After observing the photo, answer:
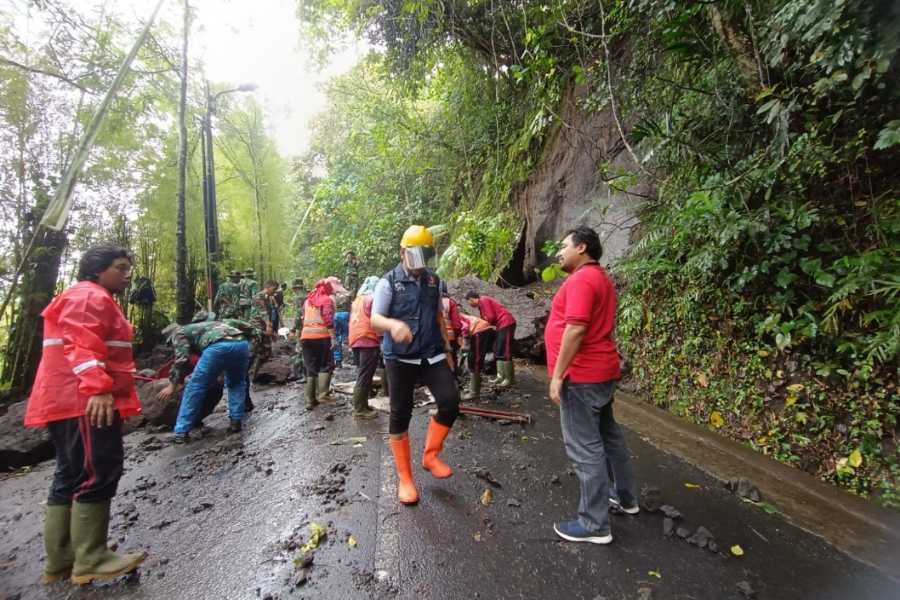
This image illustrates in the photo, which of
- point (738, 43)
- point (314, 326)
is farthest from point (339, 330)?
point (738, 43)

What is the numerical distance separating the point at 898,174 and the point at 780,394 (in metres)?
2.09

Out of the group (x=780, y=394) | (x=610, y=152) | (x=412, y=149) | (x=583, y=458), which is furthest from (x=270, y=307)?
(x=780, y=394)

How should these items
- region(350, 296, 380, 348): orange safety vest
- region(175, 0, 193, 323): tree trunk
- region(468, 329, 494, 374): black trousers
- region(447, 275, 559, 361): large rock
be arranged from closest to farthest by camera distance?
region(350, 296, 380, 348): orange safety vest → region(468, 329, 494, 374): black trousers → region(447, 275, 559, 361): large rock → region(175, 0, 193, 323): tree trunk

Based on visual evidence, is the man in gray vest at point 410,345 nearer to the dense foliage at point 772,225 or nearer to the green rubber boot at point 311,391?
the dense foliage at point 772,225

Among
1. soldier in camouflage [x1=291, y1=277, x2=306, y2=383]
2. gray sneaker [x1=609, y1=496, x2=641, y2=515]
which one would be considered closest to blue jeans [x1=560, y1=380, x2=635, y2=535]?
gray sneaker [x1=609, y1=496, x2=641, y2=515]

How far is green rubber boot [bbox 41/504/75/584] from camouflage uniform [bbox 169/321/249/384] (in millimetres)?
2326

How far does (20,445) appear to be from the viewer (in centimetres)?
452

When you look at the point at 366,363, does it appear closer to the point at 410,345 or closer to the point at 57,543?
the point at 410,345

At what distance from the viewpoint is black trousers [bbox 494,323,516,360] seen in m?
6.17

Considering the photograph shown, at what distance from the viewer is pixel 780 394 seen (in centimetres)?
370

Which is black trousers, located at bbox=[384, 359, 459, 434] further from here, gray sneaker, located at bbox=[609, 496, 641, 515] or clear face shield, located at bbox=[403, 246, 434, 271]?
gray sneaker, located at bbox=[609, 496, 641, 515]

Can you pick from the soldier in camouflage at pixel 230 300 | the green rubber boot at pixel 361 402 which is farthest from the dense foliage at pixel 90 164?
the green rubber boot at pixel 361 402

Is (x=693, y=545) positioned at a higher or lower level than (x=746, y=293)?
lower

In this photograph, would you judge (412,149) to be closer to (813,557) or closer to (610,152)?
(610,152)
